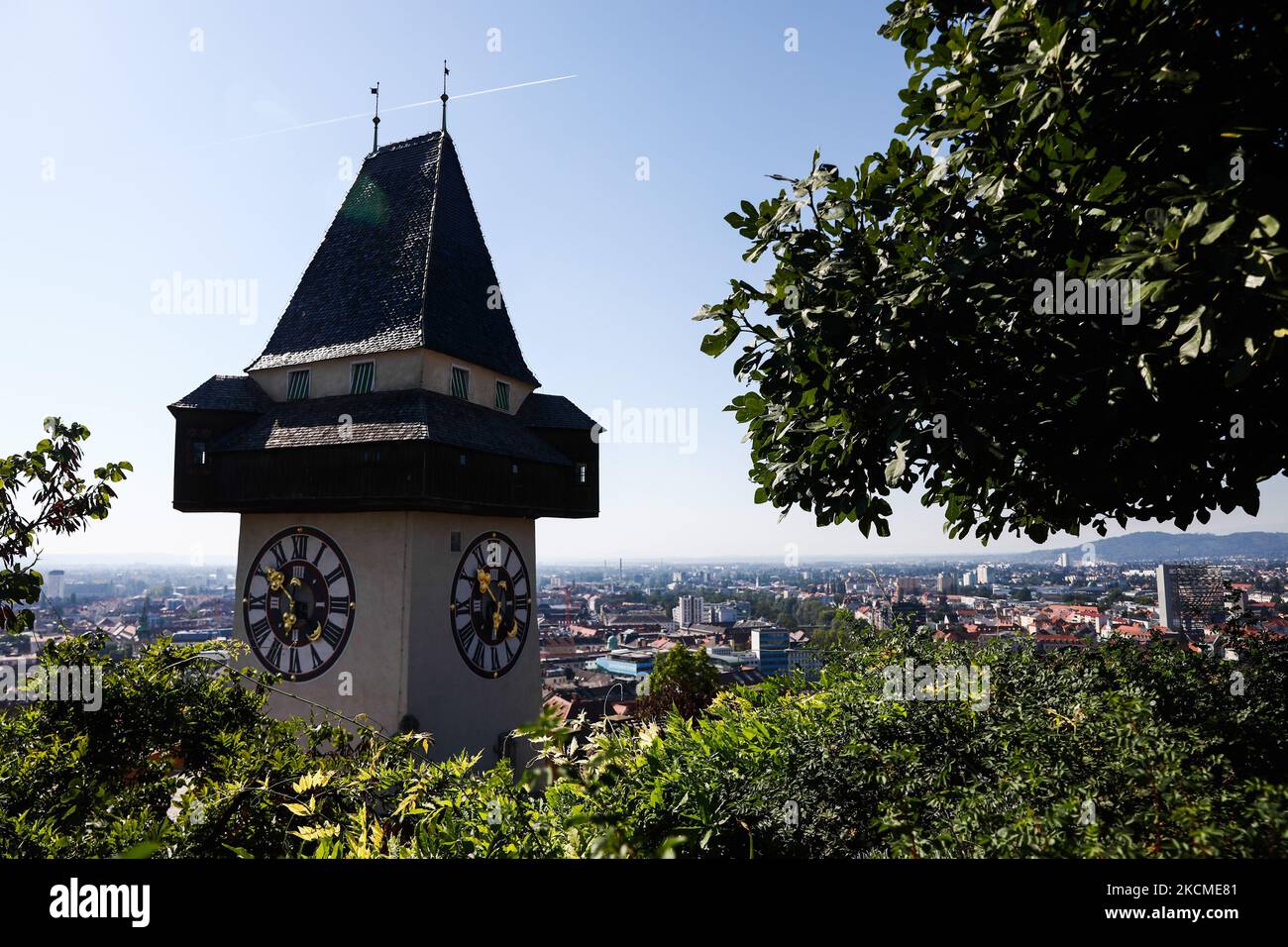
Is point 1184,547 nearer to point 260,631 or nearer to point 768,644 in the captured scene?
point 768,644

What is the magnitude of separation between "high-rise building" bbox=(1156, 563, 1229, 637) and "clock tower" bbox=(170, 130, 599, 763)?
9402 mm

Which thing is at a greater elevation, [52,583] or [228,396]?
[228,396]

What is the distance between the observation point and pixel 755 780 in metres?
3.90

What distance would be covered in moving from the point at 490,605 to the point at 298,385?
5423 millimetres

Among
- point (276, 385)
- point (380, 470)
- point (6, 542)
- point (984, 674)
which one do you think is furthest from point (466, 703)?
point (984, 674)

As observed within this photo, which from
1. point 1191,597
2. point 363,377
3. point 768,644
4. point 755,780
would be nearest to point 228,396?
point 363,377

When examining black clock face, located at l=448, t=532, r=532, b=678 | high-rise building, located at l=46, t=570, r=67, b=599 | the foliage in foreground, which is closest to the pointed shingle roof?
black clock face, located at l=448, t=532, r=532, b=678

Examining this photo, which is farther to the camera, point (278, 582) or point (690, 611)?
point (690, 611)

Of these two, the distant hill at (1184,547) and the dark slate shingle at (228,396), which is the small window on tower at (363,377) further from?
the distant hill at (1184,547)

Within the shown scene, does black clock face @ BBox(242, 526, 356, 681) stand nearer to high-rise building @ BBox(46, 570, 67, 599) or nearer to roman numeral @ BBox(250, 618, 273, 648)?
roman numeral @ BBox(250, 618, 273, 648)

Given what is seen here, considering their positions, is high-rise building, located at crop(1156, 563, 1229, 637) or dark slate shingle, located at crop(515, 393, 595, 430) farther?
dark slate shingle, located at crop(515, 393, 595, 430)

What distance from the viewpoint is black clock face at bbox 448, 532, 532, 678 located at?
13.2 metres
